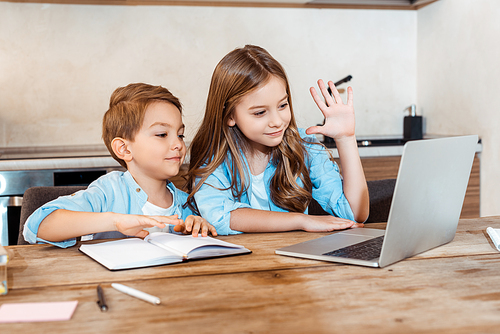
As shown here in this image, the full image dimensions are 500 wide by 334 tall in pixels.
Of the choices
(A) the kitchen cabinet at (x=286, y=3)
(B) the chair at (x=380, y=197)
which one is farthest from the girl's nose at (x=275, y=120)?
(A) the kitchen cabinet at (x=286, y=3)

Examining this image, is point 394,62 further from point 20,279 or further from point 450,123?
point 20,279

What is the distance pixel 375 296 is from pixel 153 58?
2234 mm

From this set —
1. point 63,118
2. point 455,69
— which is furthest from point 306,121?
point 63,118

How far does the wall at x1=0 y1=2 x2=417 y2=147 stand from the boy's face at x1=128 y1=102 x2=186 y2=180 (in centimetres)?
134

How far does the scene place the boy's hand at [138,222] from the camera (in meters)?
0.89

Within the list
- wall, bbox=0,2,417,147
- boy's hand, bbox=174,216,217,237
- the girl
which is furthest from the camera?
wall, bbox=0,2,417,147

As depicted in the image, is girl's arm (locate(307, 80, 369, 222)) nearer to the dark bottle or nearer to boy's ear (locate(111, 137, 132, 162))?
boy's ear (locate(111, 137, 132, 162))

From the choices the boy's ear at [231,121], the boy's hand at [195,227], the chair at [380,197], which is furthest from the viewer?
the chair at [380,197]

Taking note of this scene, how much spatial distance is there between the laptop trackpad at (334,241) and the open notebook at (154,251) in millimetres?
111

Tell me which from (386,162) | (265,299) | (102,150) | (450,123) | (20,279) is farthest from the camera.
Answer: (450,123)

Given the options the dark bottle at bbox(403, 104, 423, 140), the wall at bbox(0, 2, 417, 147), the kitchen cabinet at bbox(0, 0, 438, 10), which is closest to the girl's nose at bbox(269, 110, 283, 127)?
the wall at bbox(0, 2, 417, 147)

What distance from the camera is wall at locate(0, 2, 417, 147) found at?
8.06ft

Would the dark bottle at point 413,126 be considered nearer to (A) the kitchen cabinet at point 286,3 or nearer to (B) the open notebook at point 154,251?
(A) the kitchen cabinet at point 286,3

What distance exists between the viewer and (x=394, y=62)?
2.89 m
